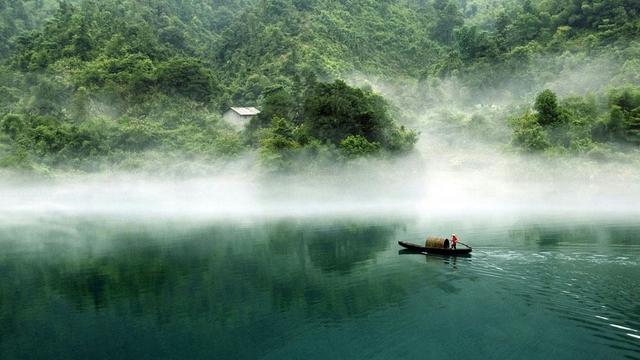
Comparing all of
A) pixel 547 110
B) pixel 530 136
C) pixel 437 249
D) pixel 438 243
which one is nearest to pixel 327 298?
pixel 437 249

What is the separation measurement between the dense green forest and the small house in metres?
2.02

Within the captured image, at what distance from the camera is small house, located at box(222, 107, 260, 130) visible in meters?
A: 84.2

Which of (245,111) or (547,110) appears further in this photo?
(245,111)

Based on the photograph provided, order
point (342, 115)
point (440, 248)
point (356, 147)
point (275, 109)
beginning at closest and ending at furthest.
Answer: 1. point (440, 248)
2. point (356, 147)
3. point (342, 115)
4. point (275, 109)

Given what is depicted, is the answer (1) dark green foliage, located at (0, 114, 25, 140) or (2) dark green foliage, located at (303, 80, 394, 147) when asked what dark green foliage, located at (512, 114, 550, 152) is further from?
(1) dark green foliage, located at (0, 114, 25, 140)

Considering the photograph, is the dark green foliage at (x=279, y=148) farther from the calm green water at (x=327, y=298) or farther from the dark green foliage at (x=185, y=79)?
the calm green water at (x=327, y=298)

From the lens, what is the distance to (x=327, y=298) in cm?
2514

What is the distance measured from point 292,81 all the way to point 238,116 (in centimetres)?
1325

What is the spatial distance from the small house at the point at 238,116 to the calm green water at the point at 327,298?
4490 centimetres

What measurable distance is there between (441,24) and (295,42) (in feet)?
143

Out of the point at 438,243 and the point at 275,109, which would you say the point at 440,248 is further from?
the point at 275,109

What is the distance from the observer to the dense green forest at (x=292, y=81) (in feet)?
235

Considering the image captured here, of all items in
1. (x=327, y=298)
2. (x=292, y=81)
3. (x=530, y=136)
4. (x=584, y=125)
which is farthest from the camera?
(x=292, y=81)

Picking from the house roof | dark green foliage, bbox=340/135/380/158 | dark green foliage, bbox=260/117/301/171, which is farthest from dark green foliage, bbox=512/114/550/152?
the house roof
